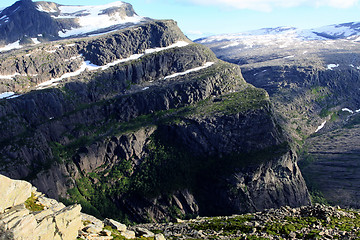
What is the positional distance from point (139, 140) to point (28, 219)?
333 ft

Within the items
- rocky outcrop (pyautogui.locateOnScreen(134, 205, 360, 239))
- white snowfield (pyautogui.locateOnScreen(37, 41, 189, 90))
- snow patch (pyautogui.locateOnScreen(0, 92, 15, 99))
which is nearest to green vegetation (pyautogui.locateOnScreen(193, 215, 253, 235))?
rocky outcrop (pyautogui.locateOnScreen(134, 205, 360, 239))

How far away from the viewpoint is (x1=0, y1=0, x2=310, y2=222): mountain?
115188 mm

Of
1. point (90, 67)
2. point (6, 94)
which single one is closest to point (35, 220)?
point (6, 94)

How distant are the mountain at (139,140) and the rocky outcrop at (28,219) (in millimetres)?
77545

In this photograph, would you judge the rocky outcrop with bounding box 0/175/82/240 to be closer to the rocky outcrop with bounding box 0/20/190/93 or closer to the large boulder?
the large boulder

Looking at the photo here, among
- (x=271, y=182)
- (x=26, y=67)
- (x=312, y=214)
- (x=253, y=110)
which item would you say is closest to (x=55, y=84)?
(x=26, y=67)

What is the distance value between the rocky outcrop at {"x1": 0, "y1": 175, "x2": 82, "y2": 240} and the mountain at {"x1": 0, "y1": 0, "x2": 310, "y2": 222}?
7754 centimetres

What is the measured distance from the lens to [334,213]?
59.0 m

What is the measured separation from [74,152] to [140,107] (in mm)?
39770

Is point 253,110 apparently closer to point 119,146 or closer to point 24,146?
point 119,146

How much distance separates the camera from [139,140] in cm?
13025

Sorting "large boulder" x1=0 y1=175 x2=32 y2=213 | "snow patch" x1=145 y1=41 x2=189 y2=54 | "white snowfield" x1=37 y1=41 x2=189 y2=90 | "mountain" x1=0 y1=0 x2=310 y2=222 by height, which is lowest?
"mountain" x1=0 y1=0 x2=310 y2=222

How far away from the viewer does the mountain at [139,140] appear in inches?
4535

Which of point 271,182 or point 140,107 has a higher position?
point 140,107
